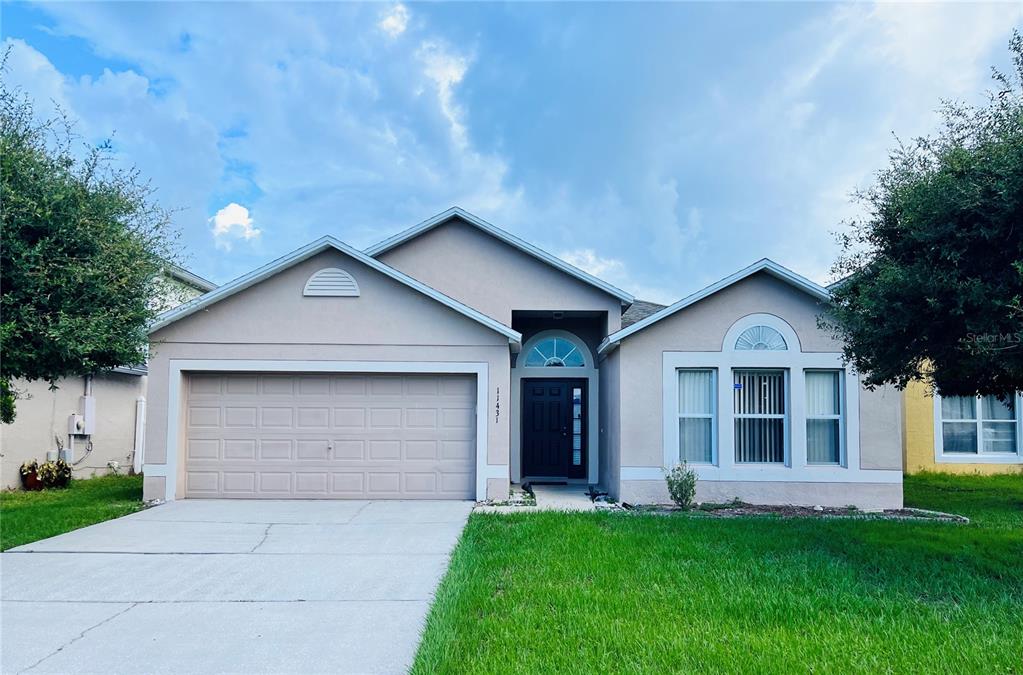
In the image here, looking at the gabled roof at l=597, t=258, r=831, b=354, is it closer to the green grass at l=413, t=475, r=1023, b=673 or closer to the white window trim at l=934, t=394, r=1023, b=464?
the green grass at l=413, t=475, r=1023, b=673

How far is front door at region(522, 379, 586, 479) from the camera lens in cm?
1568

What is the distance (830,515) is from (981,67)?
689cm

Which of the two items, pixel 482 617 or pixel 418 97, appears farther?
pixel 418 97

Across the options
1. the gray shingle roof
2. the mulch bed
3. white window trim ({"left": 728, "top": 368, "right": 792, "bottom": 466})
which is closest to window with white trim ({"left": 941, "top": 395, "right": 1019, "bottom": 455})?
the mulch bed

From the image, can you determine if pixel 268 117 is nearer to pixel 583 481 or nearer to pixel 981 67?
pixel 583 481

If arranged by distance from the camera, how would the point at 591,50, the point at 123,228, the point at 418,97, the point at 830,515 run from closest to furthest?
the point at 123,228
the point at 830,515
the point at 591,50
the point at 418,97

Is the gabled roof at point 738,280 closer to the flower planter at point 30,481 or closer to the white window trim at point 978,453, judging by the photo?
the white window trim at point 978,453

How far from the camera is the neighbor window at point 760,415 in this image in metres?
12.8

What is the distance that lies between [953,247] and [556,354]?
964cm


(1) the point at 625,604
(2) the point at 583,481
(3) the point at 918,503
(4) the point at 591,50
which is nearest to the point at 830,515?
(3) the point at 918,503

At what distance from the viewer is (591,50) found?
50.3 feet

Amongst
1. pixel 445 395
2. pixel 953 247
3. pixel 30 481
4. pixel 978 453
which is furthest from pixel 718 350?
pixel 30 481

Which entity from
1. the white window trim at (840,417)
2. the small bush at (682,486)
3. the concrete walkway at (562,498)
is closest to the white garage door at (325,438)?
the concrete walkway at (562,498)

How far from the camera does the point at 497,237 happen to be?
1486 cm
